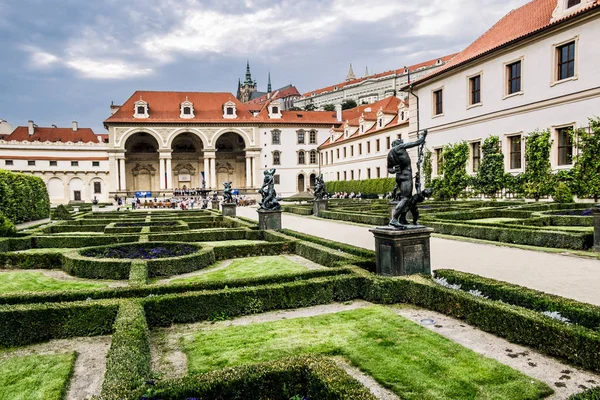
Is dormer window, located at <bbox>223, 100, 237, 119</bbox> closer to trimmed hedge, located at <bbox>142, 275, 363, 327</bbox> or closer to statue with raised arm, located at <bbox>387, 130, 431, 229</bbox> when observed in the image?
statue with raised arm, located at <bbox>387, 130, 431, 229</bbox>

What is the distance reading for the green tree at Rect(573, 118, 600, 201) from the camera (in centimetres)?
1903

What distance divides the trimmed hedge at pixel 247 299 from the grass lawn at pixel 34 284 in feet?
10.4

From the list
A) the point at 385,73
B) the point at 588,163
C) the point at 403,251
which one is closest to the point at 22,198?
the point at 403,251

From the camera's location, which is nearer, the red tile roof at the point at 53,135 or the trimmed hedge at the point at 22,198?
the trimmed hedge at the point at 22,198

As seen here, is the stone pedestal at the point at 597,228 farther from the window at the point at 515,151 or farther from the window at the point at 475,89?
the window at the point at 475,89

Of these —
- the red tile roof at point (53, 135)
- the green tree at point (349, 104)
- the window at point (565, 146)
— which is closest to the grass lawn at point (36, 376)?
the window at point (565, 146)

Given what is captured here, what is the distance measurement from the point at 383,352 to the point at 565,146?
20554 mm

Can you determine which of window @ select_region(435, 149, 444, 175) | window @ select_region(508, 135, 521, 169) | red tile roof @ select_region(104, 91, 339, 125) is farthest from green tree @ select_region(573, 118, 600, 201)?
red tile roof @ select_region(104, 91, 339, 125)

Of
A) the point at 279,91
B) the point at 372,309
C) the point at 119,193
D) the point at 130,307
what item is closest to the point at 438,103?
the point at 372,309

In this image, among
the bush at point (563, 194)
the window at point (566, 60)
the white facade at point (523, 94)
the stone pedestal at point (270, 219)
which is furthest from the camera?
the window at point (566, 60)

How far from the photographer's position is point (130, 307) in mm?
5688

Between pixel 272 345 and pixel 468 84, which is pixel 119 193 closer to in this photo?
pixel 468 84

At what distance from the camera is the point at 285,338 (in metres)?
5.33

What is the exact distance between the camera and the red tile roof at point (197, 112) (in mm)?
55969
